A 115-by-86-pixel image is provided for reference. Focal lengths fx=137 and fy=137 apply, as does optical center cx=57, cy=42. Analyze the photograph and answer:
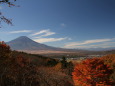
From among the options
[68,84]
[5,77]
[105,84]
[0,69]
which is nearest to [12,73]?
[5,77]

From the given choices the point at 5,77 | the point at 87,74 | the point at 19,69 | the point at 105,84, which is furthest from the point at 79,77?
the point at 5,77

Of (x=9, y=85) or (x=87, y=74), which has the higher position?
(x=87, y=74)

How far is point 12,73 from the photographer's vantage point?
649 inches

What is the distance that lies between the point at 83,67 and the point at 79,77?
110 cm

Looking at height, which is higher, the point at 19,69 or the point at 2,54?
the point at 2,54

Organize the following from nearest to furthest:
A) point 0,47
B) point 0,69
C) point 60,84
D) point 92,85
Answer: point 92,85 → point 0,69 → point 0,47 → point 60,84

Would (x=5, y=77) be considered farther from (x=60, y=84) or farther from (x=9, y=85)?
(x=60, y=84)

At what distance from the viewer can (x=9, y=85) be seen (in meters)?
15.3

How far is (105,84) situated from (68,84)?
8428 mm

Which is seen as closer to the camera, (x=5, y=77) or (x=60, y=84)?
(x=5, y=77)

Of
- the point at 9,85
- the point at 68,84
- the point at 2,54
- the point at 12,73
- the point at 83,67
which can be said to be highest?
the point at 2,54

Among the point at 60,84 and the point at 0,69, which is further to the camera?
the point at 60,84

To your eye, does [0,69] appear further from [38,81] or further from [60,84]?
[60,84]

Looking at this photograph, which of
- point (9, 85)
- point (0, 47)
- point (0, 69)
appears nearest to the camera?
point (0, 69)
